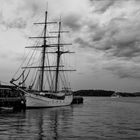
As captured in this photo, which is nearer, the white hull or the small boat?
the small boat

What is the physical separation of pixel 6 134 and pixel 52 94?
49.7 metres

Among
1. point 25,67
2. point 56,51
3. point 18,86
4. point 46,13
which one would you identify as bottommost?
point 18,86

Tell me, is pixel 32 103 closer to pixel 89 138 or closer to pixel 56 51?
pixel 56 51

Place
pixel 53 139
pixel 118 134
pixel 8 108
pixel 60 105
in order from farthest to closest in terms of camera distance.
A: pixel 60 105 → pixel 8 108 → pixel 118 134 → pixel 53 139

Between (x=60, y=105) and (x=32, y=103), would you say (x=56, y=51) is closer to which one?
(x=60, y=105)

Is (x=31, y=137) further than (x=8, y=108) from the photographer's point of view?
No

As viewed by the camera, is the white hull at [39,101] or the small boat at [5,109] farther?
the white hull at [39,101]

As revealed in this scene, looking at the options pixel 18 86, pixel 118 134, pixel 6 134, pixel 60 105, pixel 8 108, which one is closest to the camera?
pixel 6 134

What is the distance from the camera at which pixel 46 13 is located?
72125mm

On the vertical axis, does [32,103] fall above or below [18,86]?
below

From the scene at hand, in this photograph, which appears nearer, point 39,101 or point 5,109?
point 5,109

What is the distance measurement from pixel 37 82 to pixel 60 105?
34.5 feet

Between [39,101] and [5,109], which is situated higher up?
[39,101]

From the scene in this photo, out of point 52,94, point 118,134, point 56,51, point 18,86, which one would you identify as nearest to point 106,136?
point 118,134
